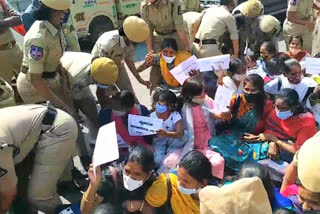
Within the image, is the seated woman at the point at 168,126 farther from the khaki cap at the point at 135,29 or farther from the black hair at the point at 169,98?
the khaki cap at the point at 135,29

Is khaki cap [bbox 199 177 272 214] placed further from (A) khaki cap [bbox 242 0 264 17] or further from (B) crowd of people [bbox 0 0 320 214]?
(A) khaki cap [bbox 242 0 264 17]

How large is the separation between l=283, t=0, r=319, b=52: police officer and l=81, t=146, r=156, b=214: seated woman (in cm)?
343

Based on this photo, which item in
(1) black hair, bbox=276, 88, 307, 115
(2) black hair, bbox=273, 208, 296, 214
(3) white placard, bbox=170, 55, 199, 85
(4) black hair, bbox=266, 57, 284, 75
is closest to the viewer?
(2) black hair, bbox=273, 208, 296, 214

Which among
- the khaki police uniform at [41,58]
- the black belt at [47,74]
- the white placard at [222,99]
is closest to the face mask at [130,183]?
the white placard at [222,99]

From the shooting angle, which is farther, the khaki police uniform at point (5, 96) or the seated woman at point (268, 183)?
the khaki police uniform at point (5, 96)

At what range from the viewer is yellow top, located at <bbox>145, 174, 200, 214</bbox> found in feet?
9.16

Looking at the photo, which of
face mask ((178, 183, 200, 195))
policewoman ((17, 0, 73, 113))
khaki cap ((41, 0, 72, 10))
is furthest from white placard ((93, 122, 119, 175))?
khaki cap ((41, 0, 72, 10))

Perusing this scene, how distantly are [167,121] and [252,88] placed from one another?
794 mm

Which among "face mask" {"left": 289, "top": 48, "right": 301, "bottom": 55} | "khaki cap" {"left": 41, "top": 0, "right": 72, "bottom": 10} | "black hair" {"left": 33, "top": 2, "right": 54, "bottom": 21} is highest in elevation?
"khaki cap" {"left": 41, "top": 0, "right": 72, "bottom": 10}

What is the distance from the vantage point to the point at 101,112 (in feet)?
12.6

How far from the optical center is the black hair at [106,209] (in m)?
2.52

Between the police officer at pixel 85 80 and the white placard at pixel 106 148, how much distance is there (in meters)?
1.16

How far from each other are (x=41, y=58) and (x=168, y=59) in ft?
5.17

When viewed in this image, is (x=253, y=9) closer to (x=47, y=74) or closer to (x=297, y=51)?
(x=297, y=51)
